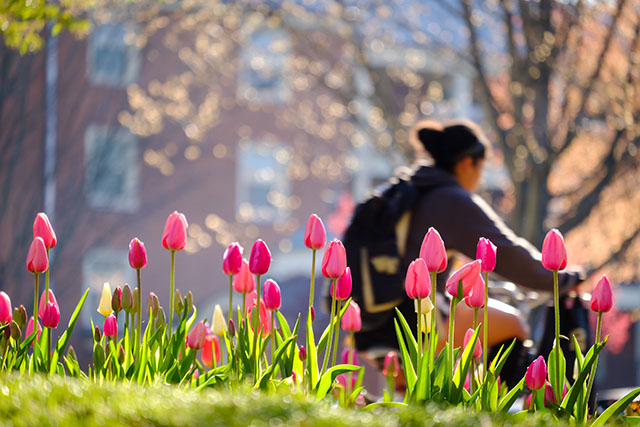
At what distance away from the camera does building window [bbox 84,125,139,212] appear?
46.9ft

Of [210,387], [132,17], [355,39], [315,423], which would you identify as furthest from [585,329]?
[132,17]

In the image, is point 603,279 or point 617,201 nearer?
point 603,279

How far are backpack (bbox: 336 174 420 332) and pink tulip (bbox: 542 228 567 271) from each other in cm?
144

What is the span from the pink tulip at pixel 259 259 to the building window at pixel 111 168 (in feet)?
37.7

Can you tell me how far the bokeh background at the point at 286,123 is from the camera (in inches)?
362

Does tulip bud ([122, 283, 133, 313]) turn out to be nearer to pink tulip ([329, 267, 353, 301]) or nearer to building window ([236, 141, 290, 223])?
pink tulip ([329, 267, 353, 301])

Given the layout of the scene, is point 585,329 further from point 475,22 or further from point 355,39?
point 355,39

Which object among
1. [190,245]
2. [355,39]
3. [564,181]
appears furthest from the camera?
[190,245]

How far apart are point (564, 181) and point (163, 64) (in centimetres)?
942

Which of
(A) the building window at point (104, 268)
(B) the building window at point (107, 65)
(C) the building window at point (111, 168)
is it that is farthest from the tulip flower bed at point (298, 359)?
(A) the building window at point (104, 268)

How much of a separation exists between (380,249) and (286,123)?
17.1m

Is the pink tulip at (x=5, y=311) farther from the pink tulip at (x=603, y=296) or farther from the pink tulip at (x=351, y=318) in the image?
the pink tulip at (x=603, y=296)

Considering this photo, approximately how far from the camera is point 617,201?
34.9 feet

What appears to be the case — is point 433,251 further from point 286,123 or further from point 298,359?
point 286,123
